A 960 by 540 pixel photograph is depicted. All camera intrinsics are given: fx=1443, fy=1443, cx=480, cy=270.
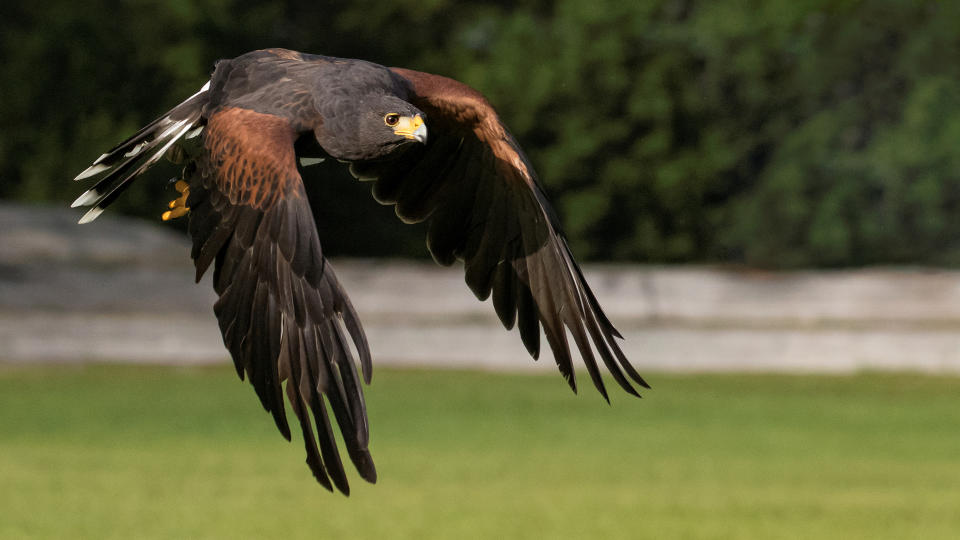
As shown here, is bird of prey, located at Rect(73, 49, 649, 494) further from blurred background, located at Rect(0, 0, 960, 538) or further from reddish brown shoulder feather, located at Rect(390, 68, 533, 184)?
blurred background, located at Rect(0, 0, 960, 538)

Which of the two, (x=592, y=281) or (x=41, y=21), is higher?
(x=592, y=281)

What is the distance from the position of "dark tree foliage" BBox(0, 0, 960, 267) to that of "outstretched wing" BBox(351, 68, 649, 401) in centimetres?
1401

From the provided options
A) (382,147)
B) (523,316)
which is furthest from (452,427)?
(382,147)

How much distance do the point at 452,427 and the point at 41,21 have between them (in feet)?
44.2

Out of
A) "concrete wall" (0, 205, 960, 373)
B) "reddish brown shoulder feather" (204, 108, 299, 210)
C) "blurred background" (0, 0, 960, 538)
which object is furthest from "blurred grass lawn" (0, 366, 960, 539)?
"reddish brown shoulder feather" (204, 108, 299, 210)

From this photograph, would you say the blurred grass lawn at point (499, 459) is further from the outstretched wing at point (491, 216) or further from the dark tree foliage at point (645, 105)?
the dark tree foliage at point (645, 105)

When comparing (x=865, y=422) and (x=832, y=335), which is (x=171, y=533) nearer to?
(x=865, y=422)

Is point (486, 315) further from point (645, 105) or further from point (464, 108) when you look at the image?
point (464, 108)

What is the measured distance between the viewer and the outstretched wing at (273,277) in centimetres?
426

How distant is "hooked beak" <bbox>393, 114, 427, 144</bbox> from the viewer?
453cm

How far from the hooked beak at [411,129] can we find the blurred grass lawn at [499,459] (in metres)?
2.89

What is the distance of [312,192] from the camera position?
20.6 m

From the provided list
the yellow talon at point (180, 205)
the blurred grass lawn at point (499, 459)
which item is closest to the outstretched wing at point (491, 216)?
the yellow talon at point (180, 205)

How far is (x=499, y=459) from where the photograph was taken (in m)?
9.46
